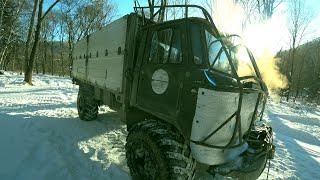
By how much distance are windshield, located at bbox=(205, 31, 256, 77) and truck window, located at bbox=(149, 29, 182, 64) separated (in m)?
0.45

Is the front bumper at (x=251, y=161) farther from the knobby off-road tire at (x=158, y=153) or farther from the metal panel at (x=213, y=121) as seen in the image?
the knobby off-road tire at (x=158, y=153)

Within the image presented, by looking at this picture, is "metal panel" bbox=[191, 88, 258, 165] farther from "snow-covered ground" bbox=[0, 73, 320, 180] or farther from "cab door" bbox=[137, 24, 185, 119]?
"snow-covered ground" bbox=[0, 73, 320, 180]

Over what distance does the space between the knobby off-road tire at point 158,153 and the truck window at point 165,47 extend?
3.19 feet

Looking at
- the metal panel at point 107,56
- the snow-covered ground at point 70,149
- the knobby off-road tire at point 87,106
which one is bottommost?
the snow-covered ground at point 70,149

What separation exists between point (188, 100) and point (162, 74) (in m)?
0.82

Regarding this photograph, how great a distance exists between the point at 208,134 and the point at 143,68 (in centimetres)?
188

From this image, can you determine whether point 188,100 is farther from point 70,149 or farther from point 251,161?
point 70,149

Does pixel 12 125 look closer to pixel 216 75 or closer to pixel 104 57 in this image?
pixel 104 57

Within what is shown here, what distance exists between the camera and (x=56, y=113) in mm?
11602

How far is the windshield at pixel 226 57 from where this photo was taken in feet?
16.8

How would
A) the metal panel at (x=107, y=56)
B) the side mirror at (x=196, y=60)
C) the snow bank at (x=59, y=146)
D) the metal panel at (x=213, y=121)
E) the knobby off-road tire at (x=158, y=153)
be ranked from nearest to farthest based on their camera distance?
1. the metal panel at (x=213, y=121)
2. the knobby off-road tire at (x=158, y=153)
3. the side mirror at (x=196, y=60)
4. the snow bank at (x=59, y=146)
5. the metal panel at (x=107, y=56)

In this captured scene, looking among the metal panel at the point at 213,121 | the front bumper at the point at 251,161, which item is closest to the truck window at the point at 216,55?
the metal panel at the point at 213,121

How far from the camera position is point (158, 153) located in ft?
15.8

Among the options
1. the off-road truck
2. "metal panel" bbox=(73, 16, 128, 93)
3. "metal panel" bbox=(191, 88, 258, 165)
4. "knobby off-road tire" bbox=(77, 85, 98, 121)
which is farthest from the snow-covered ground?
"metal panel" bbox=(191, 88, 258, 165)
